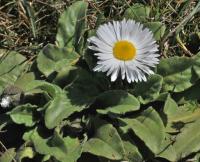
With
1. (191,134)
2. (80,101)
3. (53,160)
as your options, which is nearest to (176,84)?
(191,134)

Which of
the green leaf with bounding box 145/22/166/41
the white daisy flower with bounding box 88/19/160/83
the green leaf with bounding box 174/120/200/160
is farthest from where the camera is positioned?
the green leaf with bounding box 145/22/166/41

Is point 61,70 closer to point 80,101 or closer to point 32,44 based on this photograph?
point 80,101

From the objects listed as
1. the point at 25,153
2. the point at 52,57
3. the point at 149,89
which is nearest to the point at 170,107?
the point at 149,89

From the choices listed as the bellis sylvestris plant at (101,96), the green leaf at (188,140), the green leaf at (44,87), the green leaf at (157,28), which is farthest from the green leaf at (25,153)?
the green leaf at (157,28)

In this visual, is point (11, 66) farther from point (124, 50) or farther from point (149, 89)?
point (149, 89)

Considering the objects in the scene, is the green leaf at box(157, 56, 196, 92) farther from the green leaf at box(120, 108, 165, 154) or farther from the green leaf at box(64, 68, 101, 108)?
the green leaf at box(64, 68, 101, 108)

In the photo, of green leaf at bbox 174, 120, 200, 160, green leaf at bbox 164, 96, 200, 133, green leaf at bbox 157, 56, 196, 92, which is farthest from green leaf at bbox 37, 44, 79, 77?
green leaf at bbox 174, 120, 200, 160
